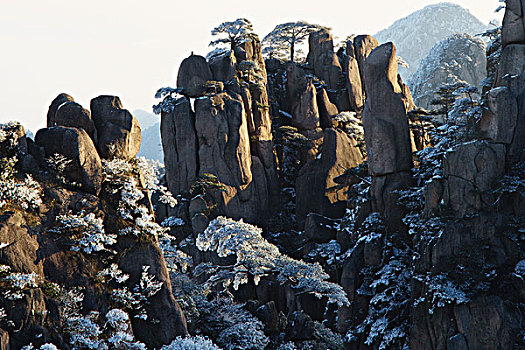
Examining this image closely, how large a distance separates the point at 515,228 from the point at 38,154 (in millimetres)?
17932

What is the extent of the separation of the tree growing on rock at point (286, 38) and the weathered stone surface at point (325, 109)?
265 inches

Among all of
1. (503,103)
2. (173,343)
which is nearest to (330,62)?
(503,103)

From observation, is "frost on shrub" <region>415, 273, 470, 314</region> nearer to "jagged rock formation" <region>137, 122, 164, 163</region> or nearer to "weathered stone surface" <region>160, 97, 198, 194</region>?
"weathered stone surface" <region>160, 97, 198, 194</region>

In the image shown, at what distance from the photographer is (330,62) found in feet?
141

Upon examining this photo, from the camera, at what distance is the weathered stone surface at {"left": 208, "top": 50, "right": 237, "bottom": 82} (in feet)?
129

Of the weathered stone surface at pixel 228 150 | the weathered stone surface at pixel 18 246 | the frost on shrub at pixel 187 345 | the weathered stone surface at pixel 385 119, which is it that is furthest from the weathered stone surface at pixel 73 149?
the weathered stone surface at pixel 228 150

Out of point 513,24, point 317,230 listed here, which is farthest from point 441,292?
point 513,24

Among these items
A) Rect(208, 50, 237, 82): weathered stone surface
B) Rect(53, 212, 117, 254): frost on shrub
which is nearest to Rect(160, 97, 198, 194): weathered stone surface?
Rect(208, 50, 237, 82): weathered stone surface

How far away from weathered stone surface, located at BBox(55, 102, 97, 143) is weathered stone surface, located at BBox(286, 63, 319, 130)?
2624 cm

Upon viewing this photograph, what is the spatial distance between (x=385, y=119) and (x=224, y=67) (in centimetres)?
1534

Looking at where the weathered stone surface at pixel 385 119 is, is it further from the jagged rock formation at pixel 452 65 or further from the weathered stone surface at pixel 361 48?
the jagged rock formation at pixel 452 65

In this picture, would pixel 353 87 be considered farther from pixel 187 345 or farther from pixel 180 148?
pixel 187 345

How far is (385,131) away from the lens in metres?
28.4

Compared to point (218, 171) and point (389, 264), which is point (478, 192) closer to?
point (389, 264)
